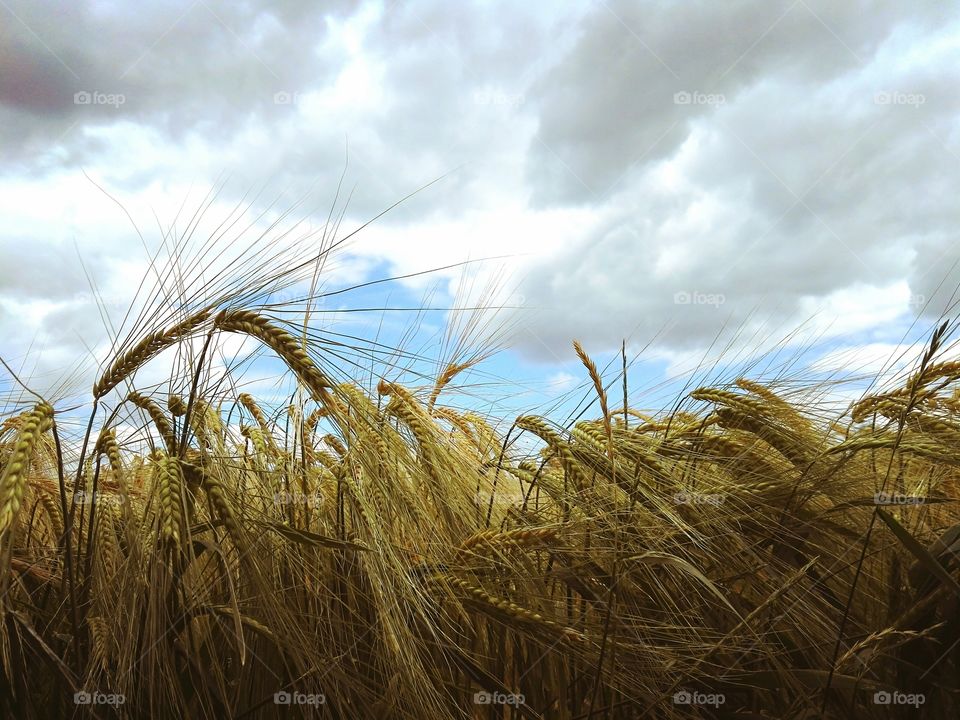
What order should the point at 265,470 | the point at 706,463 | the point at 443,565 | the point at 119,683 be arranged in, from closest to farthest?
Result: the point at 119,683 < the point at 443,565 < the point at 265,470 < the point at 706,463

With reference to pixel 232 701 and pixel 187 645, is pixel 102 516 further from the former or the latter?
pixel 232 701

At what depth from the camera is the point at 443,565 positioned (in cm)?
148

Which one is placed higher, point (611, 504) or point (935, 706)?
point (611, 504)

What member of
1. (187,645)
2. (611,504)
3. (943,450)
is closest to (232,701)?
(187,645)

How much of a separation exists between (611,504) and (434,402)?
0.62 m

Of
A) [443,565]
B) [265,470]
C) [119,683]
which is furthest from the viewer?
[265,470]

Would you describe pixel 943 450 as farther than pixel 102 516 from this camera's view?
Yes

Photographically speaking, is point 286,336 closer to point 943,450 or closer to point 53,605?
point 53,605

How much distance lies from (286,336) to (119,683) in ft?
2.15

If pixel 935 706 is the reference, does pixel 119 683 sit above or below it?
above

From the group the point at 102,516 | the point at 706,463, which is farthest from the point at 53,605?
the point at 706,463

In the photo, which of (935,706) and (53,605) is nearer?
(935,706)

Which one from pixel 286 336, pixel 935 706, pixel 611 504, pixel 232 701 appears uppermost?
pixel 286 336

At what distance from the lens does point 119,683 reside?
4.43ft
